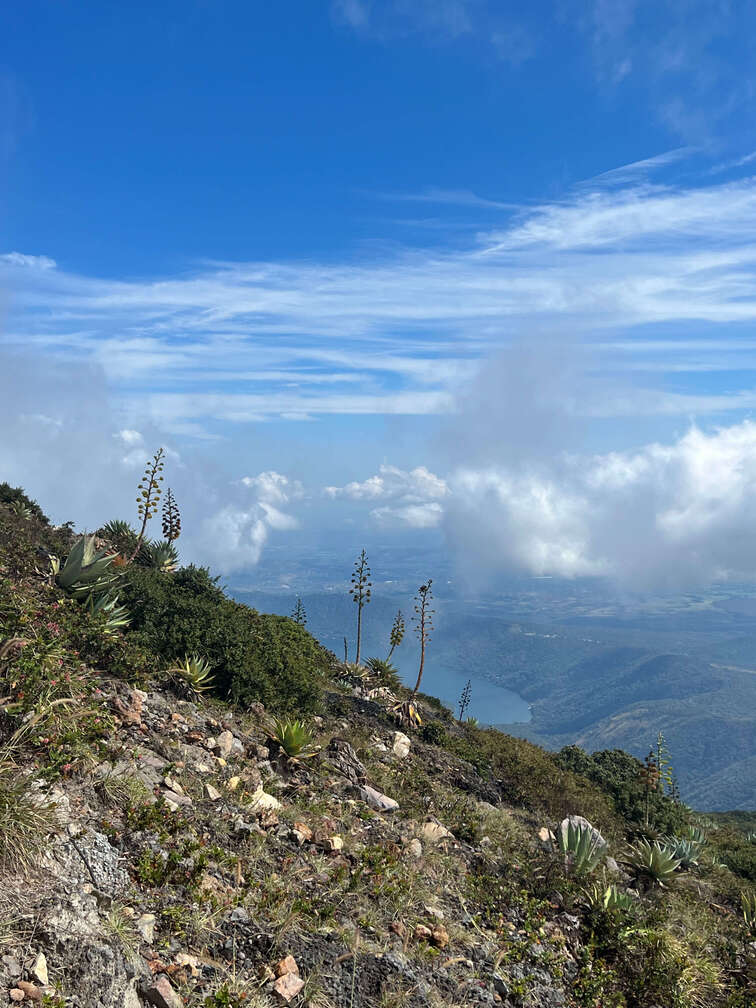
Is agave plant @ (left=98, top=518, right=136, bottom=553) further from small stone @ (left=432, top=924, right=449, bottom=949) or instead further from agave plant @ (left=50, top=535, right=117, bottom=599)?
small stone @ (left=432, top=924, right=449, bottom=949)

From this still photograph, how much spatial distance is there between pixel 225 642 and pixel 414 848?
5440 mm

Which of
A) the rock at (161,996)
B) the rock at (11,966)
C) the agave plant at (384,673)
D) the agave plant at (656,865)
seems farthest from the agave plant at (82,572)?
the agave plant at (656,865)

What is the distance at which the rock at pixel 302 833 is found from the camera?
666 centimetres

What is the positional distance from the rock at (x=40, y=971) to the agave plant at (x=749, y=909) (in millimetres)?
9423

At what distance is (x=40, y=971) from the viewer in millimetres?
3795

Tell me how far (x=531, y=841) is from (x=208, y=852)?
248 inches

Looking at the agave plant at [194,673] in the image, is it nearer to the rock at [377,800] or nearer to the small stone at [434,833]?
the rock at [377,800]

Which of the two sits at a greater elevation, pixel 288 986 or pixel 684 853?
pixel 288 986

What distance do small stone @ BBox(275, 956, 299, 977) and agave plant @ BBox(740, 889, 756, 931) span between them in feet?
24.7

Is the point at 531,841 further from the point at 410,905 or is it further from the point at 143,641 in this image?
the point at 143,641

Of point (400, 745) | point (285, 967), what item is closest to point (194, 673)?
point (400, 745)

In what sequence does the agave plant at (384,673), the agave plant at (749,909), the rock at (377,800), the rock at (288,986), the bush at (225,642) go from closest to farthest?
the rock at (288,986) → the rock at (377,800) → the agave plant at (749,909) → the bush at (225,642) → the agave plant at (384,673)

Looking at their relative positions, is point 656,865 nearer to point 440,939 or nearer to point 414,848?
point 414,848

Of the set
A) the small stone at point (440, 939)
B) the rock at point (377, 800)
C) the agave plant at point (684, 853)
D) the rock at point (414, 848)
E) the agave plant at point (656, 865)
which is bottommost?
the agave plant at point (684, 853)
